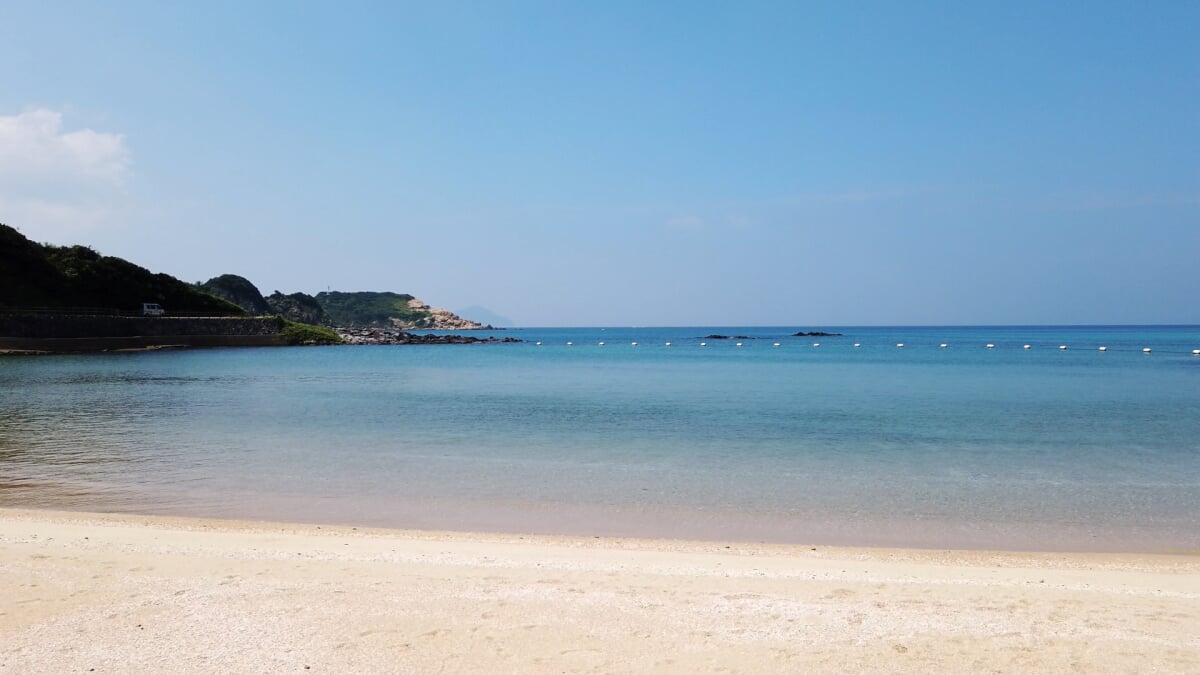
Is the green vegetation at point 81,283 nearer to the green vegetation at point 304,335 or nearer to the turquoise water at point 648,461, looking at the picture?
the green vegetation at point 304,335

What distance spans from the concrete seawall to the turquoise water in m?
36.2

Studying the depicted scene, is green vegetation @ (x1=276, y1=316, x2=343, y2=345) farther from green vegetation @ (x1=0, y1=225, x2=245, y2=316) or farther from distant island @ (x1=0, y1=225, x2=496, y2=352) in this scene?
green vegetation @ (x1=0, y1=225, x2=245, y2=316)

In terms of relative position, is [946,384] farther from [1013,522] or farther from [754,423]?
[1013,522]

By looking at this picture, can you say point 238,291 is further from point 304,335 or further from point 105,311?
point 105,311

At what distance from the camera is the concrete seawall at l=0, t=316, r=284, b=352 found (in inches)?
2200

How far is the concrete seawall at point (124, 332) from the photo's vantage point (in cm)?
5588

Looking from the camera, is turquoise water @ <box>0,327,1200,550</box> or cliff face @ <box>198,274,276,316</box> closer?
turquoise water @ <box>0,327,1200,550</box>

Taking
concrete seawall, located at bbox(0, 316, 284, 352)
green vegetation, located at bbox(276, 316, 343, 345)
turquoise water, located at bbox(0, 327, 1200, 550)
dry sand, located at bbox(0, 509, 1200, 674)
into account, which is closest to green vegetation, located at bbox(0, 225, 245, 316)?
concrete seawall, located at bbox(0, 316, 284, 352)

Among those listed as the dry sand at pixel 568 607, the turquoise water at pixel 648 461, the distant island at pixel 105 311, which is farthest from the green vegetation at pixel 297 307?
the dry sand at pixel 568 607

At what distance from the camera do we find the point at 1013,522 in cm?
904

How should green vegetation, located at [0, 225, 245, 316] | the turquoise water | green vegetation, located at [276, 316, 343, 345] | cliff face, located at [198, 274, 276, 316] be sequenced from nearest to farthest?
the turquoise water → green vegetation, located at [0, 225, 245, 316] → green vegetation, located at [276, 316, 343, 345] → cliff face, located at [198, 274, 276, 316]

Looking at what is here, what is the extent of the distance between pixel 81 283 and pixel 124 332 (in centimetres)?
1720

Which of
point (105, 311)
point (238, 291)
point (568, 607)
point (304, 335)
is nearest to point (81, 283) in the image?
point (105, 311)

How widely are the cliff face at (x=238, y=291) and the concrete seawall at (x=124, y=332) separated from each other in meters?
57.7
